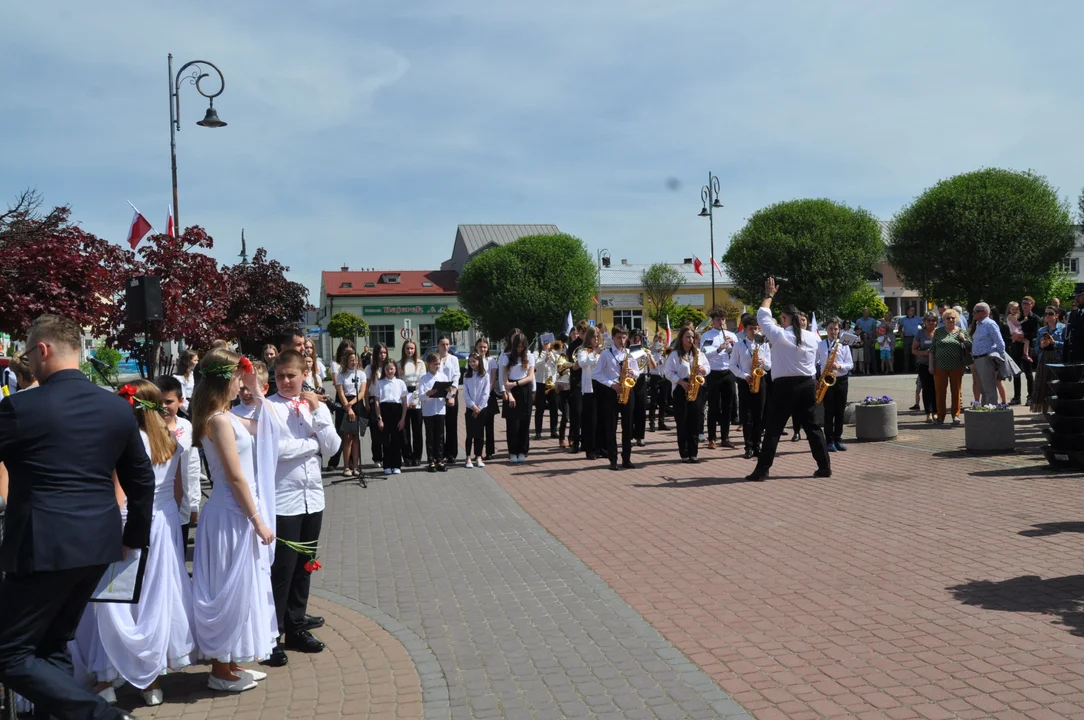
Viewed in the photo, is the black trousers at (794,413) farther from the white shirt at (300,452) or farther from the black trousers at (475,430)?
the white shirt at (300,452)

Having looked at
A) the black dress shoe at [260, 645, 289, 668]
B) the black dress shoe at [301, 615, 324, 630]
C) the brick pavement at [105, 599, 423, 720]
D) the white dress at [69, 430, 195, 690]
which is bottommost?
the brick pavement at [105, 599, 423, 720]

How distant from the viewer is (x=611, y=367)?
12641mm

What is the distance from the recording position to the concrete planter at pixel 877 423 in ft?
46.7

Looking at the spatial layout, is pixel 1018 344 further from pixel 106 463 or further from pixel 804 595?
pixel 106 463

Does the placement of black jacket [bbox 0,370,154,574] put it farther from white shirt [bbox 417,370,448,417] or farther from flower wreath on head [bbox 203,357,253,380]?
white shirt [bbox 417,370,448,417]

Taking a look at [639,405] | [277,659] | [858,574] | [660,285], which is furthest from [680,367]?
[660,285]

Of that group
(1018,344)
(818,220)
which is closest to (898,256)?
(818,220)

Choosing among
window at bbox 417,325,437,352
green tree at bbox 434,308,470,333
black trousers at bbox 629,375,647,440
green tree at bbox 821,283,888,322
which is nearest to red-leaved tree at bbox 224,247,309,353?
black trousers at bbox 629,375,647,440

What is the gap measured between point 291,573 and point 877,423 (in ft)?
35.3

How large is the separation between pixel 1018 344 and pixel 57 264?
1700 cm

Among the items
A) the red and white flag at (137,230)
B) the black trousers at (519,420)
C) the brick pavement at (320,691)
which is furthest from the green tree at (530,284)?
the brick pavement at (320,691)

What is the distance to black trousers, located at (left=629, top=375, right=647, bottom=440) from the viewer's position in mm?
13040

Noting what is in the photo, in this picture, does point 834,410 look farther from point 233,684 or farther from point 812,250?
point 812,250

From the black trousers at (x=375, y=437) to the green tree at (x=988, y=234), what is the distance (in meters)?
40.7
